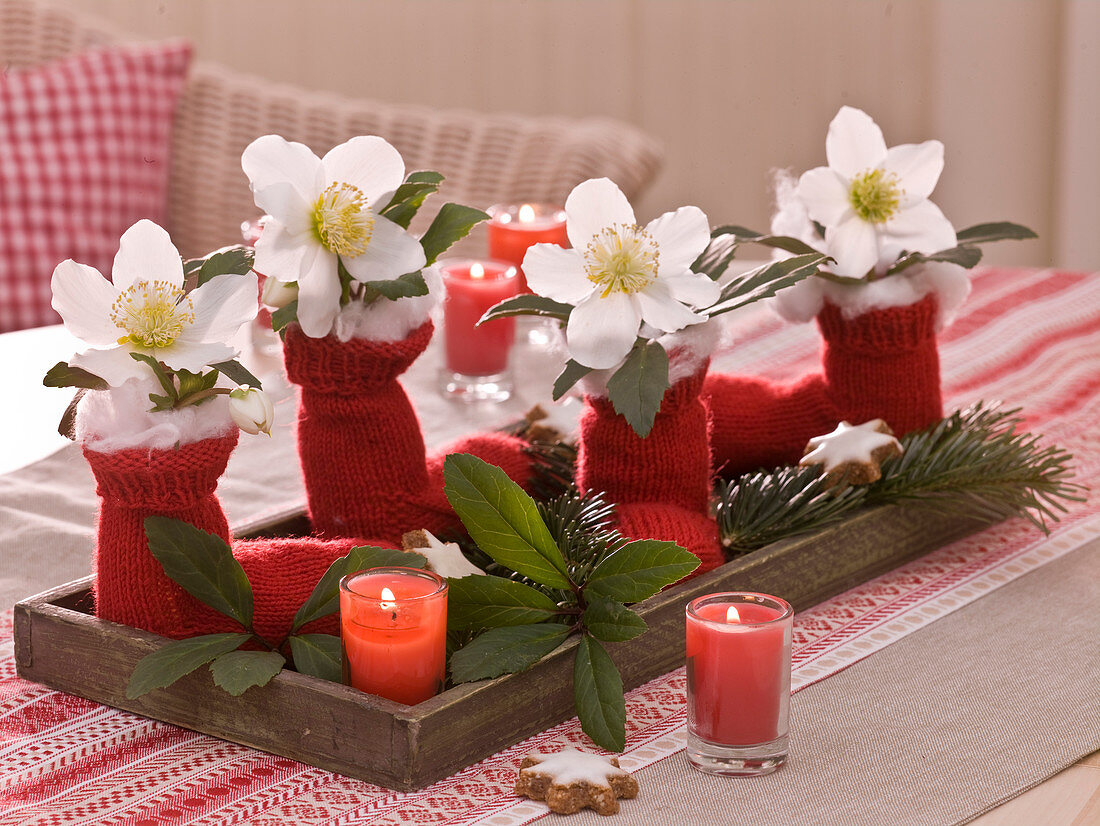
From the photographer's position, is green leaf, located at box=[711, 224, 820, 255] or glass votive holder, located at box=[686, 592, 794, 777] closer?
glass votive holder, located at box=[686, 592, 794, 777]

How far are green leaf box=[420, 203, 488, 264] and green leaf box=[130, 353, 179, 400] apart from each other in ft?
0.58

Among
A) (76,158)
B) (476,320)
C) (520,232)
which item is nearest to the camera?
(476,320)

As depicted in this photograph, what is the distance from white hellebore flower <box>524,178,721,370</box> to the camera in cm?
82

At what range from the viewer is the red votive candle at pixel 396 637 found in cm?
69

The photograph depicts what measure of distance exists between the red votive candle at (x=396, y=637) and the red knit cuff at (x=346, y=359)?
6.2 inches

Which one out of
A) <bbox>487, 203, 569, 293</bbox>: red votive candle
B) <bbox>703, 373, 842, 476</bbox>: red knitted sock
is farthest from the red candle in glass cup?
<bbox>703, 373, 842, 476</bbox>: red knitted sock

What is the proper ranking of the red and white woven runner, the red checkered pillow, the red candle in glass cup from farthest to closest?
the red checkered pillow
the red candle in glass cup
the red and white woven runner

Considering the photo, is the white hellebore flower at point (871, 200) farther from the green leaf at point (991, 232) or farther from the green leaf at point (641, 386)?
the green leaf at point (641, 386)

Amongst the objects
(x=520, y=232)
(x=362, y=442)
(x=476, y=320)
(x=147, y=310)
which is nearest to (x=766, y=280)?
(x=362, y=442)

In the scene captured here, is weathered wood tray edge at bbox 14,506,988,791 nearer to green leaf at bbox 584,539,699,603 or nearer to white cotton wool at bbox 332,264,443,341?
green leaf at bbox 584,539,699,603

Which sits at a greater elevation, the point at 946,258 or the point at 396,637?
the point at 946,258

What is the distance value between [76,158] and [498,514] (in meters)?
1.72

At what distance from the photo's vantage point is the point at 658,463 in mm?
886

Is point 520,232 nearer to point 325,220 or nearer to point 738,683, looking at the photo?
point 325,220
